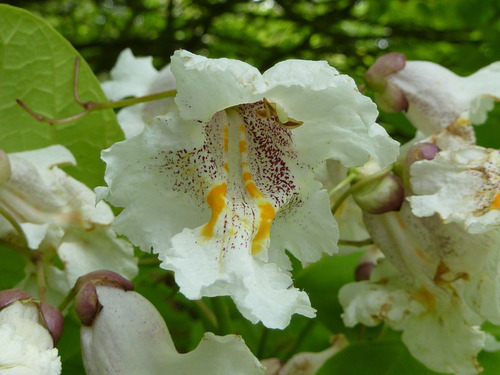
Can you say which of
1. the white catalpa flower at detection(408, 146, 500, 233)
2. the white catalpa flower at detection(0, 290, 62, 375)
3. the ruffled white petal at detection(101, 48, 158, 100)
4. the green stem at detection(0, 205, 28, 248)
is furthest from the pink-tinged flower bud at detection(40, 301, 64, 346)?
the ruffled white petal at detection(101, 48, 158, 100)

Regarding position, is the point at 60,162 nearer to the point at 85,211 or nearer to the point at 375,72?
the point at 85,211

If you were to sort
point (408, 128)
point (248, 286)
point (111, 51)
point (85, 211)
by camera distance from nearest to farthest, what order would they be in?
point (248, 286) < point (85, 211) < point (408, 128) < point (111, 51)

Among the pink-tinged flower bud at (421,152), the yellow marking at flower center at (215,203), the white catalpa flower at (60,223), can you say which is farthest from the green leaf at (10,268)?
the pink-tinged flower bud at (421,152)

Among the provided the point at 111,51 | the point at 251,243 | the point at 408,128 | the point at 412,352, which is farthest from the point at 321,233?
the point at 111,51

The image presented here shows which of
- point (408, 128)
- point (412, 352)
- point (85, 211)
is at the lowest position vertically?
point (408, 128)

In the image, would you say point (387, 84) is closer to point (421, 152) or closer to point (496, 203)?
point (421, 152)

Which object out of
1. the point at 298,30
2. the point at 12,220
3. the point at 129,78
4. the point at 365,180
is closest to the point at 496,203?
the point at 365,180

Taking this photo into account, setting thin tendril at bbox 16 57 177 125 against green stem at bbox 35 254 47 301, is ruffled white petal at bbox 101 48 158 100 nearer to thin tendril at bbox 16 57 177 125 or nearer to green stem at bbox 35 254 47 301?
thin tendril at bbox 16 57 177 125
